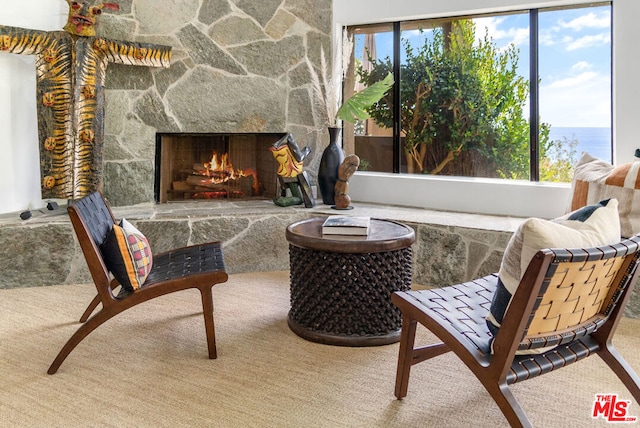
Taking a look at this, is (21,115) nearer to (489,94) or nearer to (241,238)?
(241,238)

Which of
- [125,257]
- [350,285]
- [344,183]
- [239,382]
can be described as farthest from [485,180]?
[125,257]

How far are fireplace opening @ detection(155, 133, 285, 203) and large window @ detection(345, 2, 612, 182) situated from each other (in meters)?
0.81

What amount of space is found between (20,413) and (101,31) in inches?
115

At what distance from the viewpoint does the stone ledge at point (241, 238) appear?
361 centimetres

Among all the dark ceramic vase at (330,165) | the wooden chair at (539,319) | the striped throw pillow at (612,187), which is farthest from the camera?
the dark ceramic vase at (330,165)

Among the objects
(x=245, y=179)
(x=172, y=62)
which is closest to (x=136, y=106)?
(x=172, y=62)

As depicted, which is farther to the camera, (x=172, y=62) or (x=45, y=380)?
(x=172, y=62)

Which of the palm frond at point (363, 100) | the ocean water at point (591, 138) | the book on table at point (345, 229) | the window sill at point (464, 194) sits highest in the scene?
the palm frond at point (363, 100)

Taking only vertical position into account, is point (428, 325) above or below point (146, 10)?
below

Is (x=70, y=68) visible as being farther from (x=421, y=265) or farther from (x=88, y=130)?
(x=421, y=265)

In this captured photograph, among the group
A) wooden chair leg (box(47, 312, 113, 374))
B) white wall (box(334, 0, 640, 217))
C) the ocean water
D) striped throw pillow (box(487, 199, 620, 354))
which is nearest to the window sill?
white wall (box(334, 0, 640, 217))

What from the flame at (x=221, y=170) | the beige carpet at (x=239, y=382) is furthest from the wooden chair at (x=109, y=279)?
the flame at (x=221, y=170)

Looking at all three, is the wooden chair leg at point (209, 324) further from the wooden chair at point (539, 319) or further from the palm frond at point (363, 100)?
the palm frond at point (363, 100)

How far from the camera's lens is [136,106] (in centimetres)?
427
